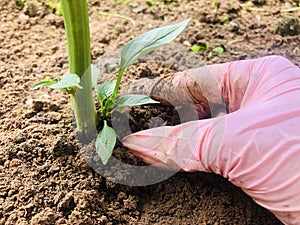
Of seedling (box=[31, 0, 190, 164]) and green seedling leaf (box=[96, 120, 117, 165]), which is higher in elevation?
seedling (box=[31, 0, 190, 164])

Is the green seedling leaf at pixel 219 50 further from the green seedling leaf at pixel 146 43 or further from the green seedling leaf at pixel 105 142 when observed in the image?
the green seedling leaf at pixel 105 142

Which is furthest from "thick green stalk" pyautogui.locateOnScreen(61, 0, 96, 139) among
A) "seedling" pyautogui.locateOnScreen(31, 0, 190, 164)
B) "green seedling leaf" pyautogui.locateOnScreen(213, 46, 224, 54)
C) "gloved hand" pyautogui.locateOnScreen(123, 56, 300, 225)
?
"green seedling leaf" pyautogui.locateOnScreen(213, 46, 224, 54)

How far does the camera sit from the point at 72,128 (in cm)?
117

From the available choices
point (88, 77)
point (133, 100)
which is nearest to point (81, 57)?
point (88, 77)

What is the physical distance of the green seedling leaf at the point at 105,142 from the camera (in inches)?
41.2

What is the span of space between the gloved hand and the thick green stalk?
0.11 meters

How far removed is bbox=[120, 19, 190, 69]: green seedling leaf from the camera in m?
1.10

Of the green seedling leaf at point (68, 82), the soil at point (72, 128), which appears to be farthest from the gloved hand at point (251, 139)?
the green seedling leaf at point (68, 82)

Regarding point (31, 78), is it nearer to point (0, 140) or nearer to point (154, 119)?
point (0, 140)

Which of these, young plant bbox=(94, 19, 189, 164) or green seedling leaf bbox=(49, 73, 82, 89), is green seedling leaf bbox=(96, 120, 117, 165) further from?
green seedling leaf bbox=(49, 73, 82, 89)

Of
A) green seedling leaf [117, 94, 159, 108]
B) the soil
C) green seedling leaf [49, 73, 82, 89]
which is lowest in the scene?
the soil

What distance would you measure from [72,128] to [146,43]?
26 cm

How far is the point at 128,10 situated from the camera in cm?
162

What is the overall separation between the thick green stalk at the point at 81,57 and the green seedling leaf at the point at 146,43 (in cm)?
9
